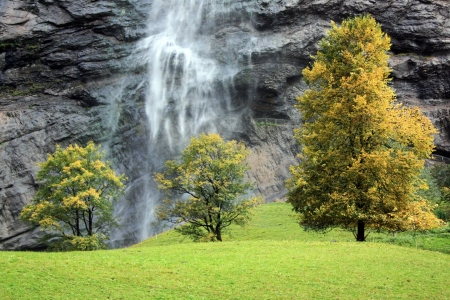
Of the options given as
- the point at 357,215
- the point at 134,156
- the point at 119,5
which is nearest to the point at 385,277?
the point at 357,215

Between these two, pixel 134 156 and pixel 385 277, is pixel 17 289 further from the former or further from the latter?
pixel 134 156

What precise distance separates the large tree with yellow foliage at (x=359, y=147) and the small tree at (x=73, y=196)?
15362 millimetres

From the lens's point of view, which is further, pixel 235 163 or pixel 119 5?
pixel 119 5

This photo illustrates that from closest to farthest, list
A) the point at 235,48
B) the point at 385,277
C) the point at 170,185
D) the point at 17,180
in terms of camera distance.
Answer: the point at 385,277 < the point at 170,185 < the point at 17,180 < the point at 235,48

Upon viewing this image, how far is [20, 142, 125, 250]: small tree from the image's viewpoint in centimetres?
3375

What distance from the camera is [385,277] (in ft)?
58.6

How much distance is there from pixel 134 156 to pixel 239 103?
14.9 m

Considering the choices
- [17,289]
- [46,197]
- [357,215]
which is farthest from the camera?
[46,197]

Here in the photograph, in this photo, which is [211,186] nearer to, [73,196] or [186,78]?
[73,196]

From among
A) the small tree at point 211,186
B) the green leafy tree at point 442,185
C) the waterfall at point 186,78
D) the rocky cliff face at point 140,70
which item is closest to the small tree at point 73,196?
the small tree at point 211,186

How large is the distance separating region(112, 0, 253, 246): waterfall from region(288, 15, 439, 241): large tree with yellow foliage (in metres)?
34.5

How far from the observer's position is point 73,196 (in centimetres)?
3416

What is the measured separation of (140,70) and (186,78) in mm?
6030

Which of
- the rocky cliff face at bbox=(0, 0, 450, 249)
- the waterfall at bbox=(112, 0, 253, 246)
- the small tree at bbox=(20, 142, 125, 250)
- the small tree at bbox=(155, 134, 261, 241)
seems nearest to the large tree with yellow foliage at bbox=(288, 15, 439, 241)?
the small tree at bbox=(155, 134, 261, 241)
